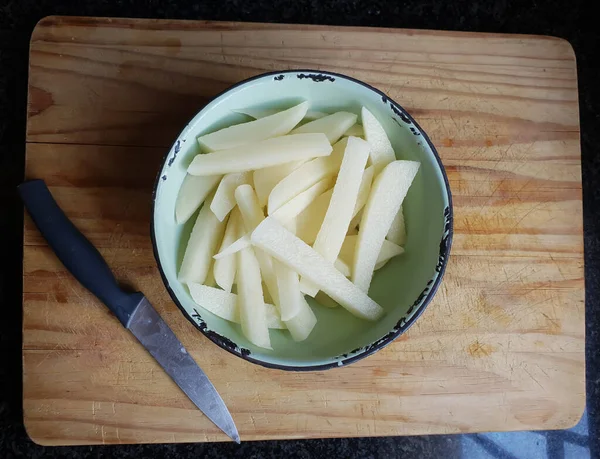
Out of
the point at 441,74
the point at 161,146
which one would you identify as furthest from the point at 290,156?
the point at 441,74

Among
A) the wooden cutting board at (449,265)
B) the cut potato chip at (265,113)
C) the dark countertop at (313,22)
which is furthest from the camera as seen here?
the dark countertop at (313,22)

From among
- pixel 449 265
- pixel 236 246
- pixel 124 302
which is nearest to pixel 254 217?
pixel 236 246

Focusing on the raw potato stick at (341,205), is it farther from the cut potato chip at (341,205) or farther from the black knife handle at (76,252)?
the black knife handle at (76,252)

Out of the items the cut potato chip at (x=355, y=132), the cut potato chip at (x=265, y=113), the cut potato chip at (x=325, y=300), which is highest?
the cut potato chip at (x=265, y=113)

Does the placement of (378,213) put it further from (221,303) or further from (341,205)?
(221,303)

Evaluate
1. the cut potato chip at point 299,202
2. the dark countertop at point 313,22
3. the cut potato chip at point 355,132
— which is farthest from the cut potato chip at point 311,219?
the dark countertop at point 313,22

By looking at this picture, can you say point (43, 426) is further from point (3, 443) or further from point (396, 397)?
point (396, 397)

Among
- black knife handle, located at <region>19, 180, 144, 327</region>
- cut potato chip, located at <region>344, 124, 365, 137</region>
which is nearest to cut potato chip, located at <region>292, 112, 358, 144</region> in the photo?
cut potato chip, located at <region>344, 124, 365, 137</region>
